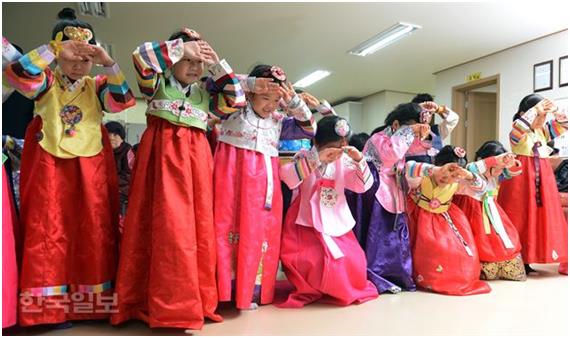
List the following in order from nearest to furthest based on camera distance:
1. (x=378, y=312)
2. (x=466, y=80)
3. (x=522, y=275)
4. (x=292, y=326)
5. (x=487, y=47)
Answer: (x=292, y=326) < (x=378, y=312) < (x=522, y=275) < (x=487, y=47) < (x=466, y=80)

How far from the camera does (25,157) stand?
1438mm

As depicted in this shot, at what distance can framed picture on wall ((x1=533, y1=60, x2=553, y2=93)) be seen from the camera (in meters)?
4.66

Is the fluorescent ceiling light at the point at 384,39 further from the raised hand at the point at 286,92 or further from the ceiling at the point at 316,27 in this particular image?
the raised hand at the point at 286,92

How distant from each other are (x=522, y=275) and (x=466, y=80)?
4161mm

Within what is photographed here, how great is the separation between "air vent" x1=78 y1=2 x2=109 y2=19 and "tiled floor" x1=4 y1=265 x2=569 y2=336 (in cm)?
352

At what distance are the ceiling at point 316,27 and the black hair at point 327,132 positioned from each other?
251 centimetres

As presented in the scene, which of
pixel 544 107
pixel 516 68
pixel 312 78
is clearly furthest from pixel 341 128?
pixel 312 78

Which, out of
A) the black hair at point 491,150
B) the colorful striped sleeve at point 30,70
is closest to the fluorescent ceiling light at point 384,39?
the black hair at point 491,150

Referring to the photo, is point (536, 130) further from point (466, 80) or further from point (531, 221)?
point (466, 80)

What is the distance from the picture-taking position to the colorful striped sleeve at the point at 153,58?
1.40 meters

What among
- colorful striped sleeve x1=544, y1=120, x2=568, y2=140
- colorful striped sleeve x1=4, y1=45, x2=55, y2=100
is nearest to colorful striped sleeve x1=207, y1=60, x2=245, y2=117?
colorful striped sleeve x1=4, y1=45, x2=55, y2=100

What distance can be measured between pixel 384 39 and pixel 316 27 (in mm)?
912

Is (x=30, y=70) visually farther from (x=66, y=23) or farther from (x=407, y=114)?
(x=407, y=114)

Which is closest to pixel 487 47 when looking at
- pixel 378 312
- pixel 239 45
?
pixel 239 45
